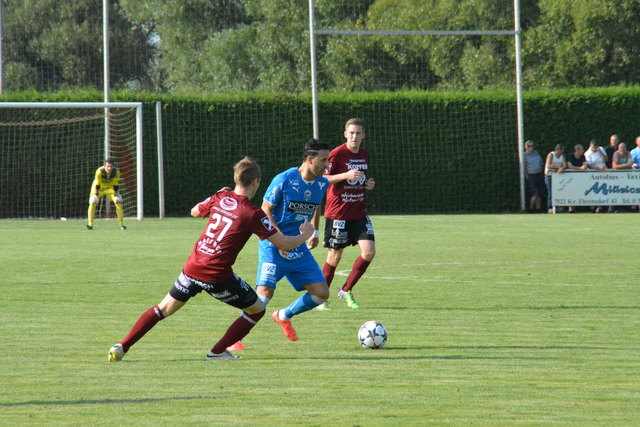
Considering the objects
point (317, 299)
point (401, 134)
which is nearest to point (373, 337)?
point (317, 299)

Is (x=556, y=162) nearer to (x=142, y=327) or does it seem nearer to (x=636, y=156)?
(x=636, y=156)

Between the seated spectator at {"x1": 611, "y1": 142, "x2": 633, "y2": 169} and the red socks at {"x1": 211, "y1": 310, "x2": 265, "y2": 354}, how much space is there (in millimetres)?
21779

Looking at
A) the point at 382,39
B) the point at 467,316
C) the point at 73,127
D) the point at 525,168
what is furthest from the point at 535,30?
the point at 467,316

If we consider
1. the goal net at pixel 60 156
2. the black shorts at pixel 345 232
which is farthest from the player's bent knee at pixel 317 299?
the goal net at pixel 60 156

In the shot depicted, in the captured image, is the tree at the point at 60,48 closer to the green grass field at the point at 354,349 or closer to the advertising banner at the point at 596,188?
the advertising banner at the point at 596,188

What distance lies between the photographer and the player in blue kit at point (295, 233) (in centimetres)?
842

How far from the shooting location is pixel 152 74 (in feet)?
151

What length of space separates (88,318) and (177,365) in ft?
9.03

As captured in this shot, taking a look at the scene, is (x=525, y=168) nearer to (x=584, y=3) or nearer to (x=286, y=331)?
(x=584, y=3)

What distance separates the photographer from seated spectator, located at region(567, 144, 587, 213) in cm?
2777

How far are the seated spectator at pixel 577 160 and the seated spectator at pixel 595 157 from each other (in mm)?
184

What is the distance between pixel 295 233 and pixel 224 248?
172 cm

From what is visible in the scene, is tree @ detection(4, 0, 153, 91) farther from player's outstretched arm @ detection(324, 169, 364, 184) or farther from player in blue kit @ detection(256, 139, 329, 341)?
player in blue kit @ detection(256, 139, 329, 341)

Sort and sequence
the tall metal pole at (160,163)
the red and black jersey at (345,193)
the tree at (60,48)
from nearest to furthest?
1. the red and black jersey at (345,193)
2. the tall metal pole at (160,163)
3. the tree at (60,48)
